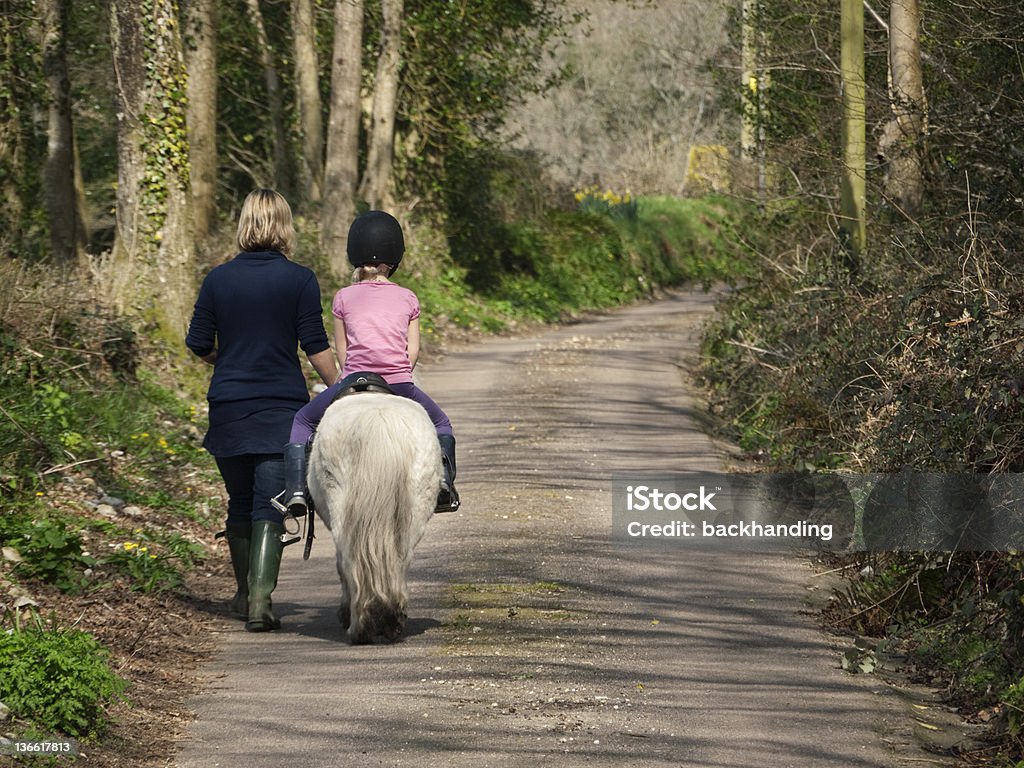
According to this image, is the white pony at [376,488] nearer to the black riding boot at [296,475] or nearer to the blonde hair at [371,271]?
the black riding boot at [296,475]

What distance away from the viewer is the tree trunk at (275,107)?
2972 cm

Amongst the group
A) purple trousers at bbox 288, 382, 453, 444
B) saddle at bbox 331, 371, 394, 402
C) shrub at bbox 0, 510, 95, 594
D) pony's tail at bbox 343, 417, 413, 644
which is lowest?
shrub at bbox 0, 510, 95, 594

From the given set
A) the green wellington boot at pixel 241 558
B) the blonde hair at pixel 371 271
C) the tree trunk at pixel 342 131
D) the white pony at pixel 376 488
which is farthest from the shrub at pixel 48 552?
the tree trunk at pixel 342 131

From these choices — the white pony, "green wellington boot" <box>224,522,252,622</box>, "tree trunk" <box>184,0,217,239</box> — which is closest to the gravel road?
"green wellington boot" <box>224,522,252,622</box>

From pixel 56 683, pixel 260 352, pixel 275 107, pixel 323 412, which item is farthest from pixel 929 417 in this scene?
pixel 275 107

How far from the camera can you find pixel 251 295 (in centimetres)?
809

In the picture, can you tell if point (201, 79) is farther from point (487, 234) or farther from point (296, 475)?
point (296, 475)

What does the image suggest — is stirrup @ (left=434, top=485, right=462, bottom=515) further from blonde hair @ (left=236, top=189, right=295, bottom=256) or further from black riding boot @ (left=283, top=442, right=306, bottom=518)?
blonde hair @ (left=236, top=189, right=295, bottom=256)

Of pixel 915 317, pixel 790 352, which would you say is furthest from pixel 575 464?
pixel 915 317

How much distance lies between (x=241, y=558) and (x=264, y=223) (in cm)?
197

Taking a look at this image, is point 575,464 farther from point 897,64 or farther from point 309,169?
point 309,169

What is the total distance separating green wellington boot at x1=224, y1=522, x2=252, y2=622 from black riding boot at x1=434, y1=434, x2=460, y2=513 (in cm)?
126

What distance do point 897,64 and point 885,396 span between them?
25.5ft

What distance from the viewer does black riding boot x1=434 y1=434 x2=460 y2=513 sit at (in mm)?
7809
